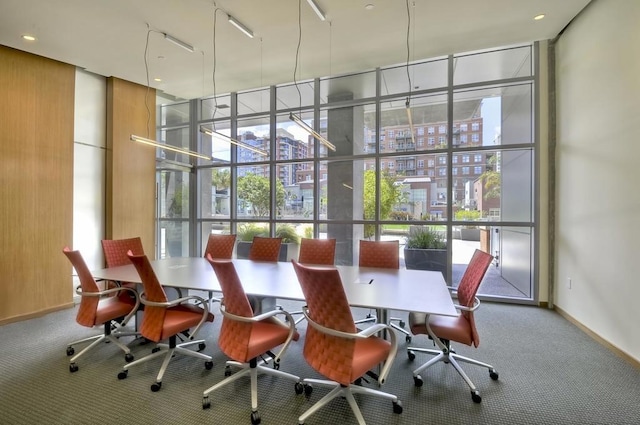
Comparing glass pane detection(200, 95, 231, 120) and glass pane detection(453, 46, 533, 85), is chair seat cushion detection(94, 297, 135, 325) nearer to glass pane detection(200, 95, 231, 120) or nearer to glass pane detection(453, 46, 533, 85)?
glass pane detection(200, 95, 231, 120)

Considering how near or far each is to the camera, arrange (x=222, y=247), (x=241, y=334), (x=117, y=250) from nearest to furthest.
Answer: (x=241, y=334), (x=117, y=250), (x=222, y=247)

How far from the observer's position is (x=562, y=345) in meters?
3.24

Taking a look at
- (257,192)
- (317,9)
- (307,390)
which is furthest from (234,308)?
(257,192)

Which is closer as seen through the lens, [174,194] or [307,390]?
[307,390]

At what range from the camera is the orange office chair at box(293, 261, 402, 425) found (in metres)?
1.83

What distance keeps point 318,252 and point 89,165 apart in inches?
164

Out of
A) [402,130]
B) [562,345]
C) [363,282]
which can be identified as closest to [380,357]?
[363,282]

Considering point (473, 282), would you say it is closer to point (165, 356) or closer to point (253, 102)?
point (165, 356)

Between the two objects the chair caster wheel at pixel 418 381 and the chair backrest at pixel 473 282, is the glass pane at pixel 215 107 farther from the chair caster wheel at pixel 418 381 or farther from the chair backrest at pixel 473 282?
the chair caster wheel at pixel 418 381

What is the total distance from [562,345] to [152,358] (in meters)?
4.22

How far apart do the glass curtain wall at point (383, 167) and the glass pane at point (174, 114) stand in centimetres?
3

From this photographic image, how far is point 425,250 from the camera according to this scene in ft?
16.9

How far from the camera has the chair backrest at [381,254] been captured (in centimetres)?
370

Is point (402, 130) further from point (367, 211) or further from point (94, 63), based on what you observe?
point (94, 63)
